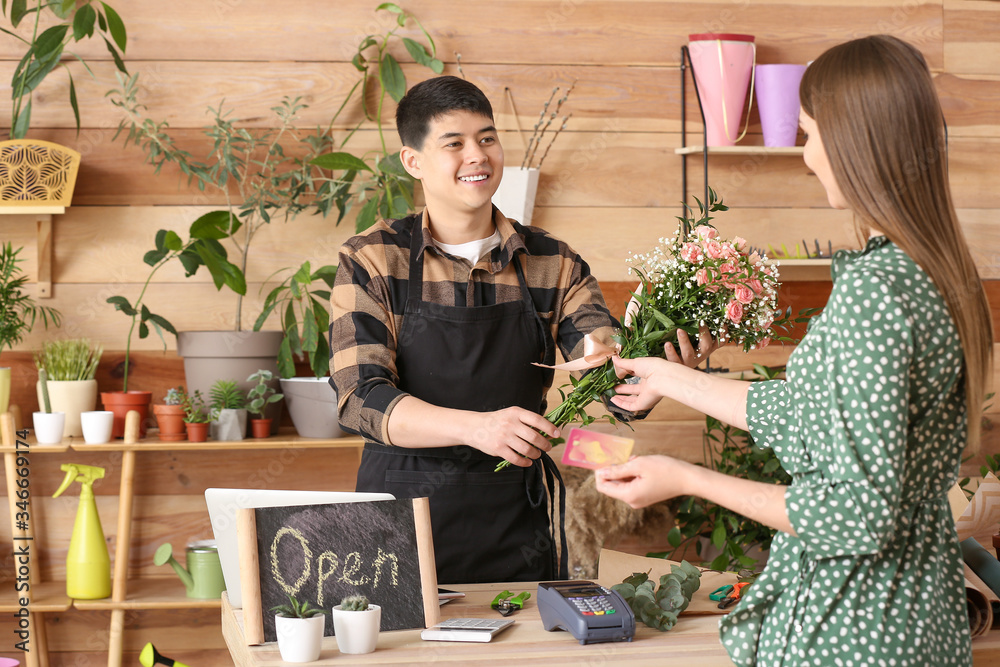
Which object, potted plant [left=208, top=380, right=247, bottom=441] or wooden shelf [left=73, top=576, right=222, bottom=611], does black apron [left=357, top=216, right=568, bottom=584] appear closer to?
potted plant [left=208, top=380, right=247, bottom=441]

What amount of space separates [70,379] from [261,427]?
0.59m

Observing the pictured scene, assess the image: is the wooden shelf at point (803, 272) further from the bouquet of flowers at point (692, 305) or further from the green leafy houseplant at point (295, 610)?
the green leafy houseplant at point (295, 610)

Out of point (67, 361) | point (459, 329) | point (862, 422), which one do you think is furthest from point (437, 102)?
point (67, 361)

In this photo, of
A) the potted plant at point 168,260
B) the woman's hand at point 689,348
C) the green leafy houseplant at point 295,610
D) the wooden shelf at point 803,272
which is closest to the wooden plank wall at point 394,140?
the wooden shelf at point 803,272

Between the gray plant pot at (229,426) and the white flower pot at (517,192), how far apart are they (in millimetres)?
1024

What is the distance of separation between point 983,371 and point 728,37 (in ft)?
6.83

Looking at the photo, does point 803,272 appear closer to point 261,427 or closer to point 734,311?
point 734,311

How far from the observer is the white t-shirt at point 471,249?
197 cm

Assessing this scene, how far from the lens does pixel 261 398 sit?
2.66 metres

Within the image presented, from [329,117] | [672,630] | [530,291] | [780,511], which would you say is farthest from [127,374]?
[780,511]

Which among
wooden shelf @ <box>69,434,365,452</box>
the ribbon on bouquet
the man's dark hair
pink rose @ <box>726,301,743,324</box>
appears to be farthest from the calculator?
wooden shelf @ <box>69,434,365,452</box>

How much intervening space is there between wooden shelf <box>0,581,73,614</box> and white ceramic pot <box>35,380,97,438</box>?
0.48 metres

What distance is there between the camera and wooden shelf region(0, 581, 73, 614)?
2562 millimetres

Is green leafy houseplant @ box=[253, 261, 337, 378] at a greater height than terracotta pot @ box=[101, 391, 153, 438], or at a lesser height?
greater
